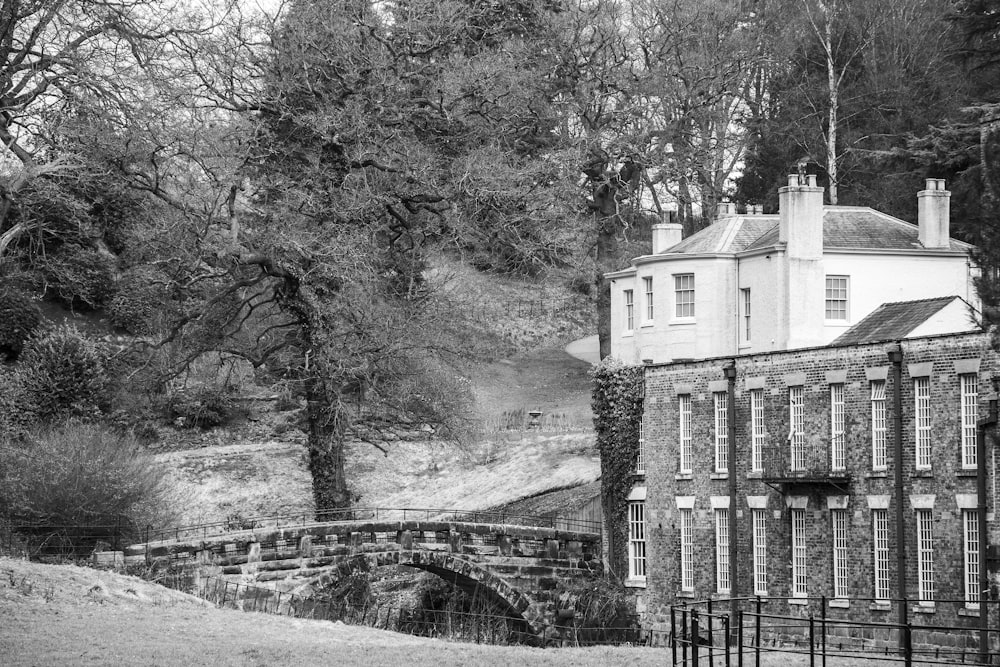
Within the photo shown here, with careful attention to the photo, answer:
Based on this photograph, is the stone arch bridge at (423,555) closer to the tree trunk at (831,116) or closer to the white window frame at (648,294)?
the white window frame at (648,294)

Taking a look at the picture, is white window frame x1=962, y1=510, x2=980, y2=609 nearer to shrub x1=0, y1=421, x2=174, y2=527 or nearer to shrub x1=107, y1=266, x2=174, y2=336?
shrub x1=0, y1=421, x2=174, y2=527

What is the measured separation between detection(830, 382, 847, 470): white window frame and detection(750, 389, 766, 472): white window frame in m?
2.47

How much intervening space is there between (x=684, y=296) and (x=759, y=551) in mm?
9313

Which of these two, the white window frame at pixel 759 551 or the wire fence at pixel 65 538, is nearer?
the wire fence at pixel 65 538

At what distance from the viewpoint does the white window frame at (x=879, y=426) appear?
3741 centimetres

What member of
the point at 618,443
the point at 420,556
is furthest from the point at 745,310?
the point at 420,556

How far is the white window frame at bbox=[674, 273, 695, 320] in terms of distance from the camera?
46.8 meters

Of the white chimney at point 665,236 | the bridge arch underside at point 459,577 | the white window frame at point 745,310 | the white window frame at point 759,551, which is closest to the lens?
the white window frame at point 759,551

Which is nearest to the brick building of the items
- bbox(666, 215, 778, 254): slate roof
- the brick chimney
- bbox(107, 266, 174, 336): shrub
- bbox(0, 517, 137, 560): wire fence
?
the brick chimney

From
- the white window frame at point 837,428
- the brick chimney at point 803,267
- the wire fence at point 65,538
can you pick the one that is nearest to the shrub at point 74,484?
the wire fence at point 65,538

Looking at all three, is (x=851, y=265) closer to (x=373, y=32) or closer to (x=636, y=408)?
(x=636, y=408)

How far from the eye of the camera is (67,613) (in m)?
27.2

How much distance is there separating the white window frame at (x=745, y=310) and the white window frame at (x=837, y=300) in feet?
8.38

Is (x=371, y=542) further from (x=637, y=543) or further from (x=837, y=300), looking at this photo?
(x=837, y=300)
